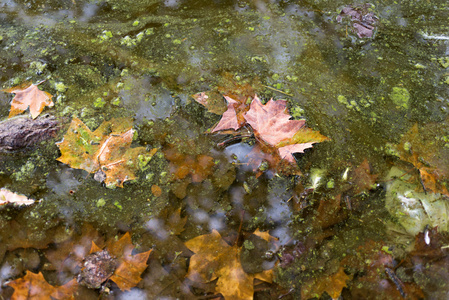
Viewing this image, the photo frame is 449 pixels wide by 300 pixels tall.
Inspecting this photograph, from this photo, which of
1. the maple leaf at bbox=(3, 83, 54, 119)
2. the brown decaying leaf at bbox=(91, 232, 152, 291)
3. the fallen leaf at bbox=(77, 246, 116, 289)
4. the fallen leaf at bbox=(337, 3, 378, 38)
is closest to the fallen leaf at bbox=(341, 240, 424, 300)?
the brown decaying leaf at bbox=(91, 232, 152, 291)

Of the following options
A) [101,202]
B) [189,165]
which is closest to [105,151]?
[101,202]

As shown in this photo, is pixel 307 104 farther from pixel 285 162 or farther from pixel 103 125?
pixel 103 125

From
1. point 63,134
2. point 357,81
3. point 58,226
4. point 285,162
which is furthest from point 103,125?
point 357,81

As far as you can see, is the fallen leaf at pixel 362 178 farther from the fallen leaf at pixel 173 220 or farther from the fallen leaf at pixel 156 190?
the fallen leaf at pixel 156 190

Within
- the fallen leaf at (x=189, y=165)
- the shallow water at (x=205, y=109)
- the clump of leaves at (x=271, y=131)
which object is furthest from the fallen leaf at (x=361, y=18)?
the fallen leaf at (x=189, y=165)

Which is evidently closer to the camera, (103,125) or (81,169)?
(81,169)

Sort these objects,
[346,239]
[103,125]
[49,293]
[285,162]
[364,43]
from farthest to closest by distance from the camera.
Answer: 1. [364,43]
2. [103,125]
3. [285,162]
4. [346,239]
5. [49,293]
